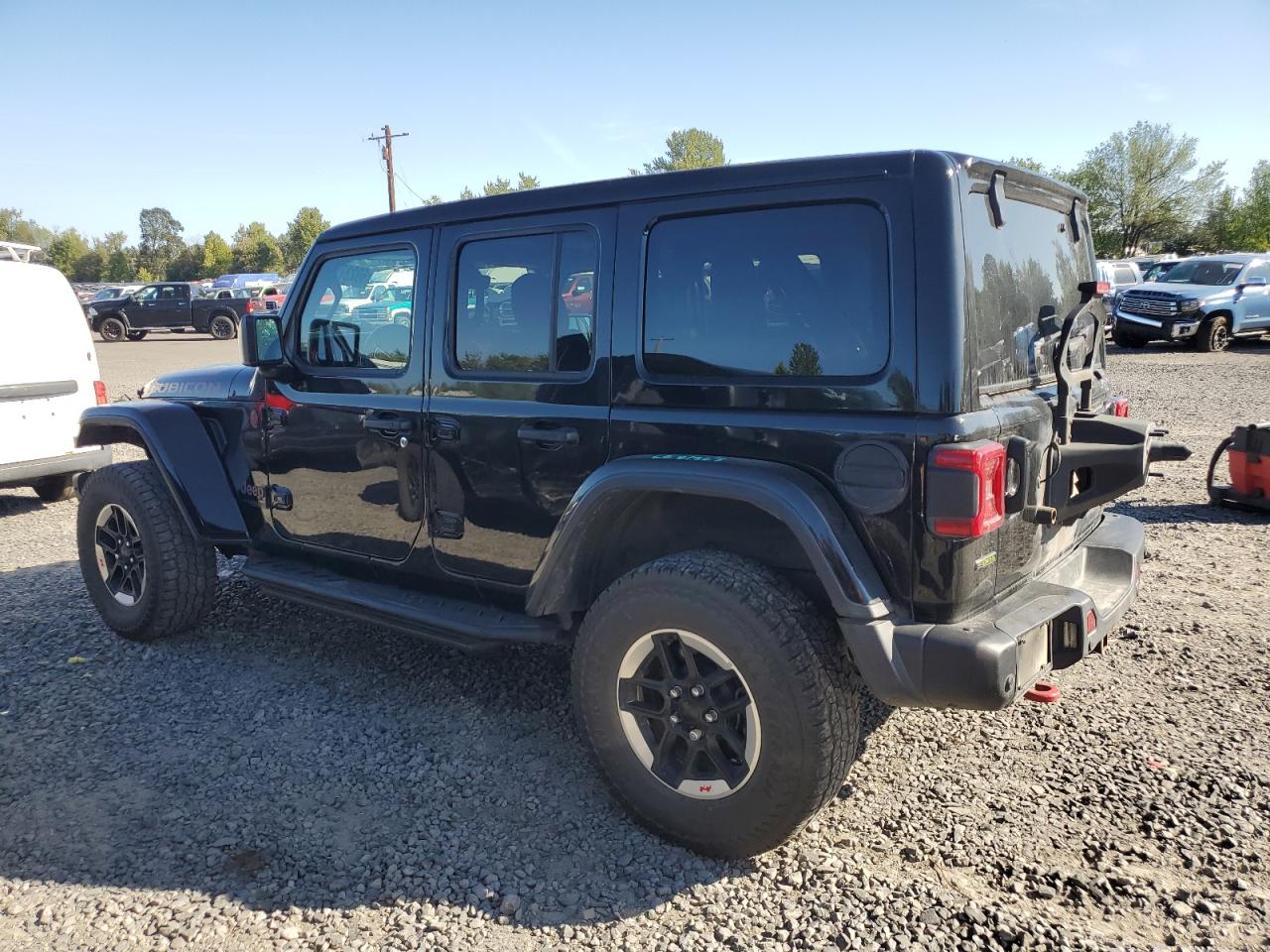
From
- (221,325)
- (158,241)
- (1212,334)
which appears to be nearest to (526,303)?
(1212,334)

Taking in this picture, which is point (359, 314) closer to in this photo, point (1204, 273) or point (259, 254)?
point (1204, 273)

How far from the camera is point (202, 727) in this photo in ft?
12.3

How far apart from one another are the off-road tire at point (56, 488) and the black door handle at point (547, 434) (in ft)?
21.4

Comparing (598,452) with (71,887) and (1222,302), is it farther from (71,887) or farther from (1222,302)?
(1222,302)

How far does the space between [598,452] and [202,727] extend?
2.06 m

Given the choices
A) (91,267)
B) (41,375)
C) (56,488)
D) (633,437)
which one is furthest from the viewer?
(91,267)

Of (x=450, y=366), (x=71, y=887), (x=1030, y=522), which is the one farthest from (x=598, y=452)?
(x=71, y=887)

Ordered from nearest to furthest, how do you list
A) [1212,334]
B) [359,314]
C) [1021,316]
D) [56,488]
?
[1021,316] → [359,314] → [56,488] → [1212,334]

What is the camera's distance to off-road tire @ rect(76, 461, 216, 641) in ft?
14.6

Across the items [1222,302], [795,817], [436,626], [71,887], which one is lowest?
[71,887]

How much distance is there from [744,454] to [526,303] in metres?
1.12

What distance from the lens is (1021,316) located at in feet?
9.57

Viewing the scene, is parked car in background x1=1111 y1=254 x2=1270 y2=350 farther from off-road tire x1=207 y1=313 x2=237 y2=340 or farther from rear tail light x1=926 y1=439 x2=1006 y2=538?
off-road tire x1=207 y1=313 x2=237 y2=340

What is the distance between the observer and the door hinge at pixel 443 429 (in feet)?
11.5
